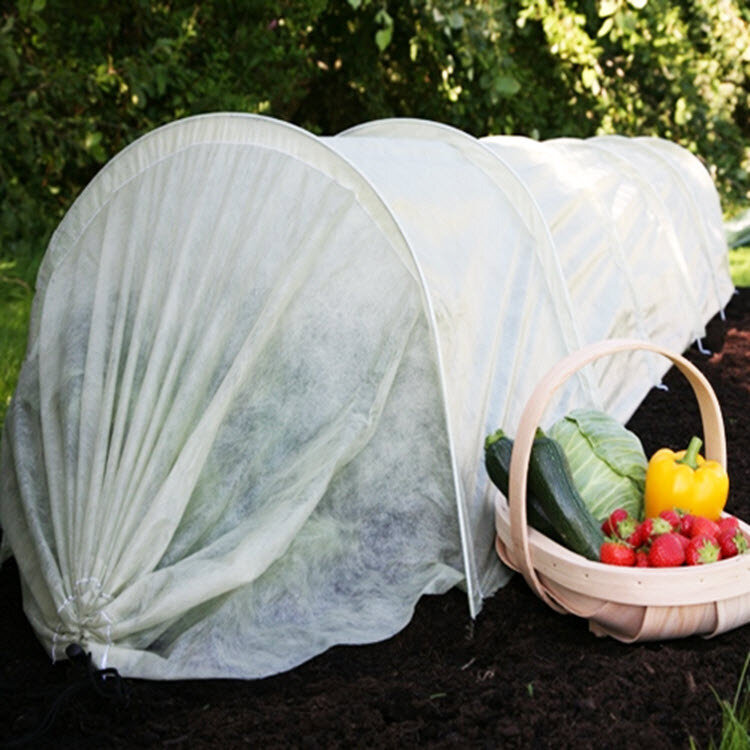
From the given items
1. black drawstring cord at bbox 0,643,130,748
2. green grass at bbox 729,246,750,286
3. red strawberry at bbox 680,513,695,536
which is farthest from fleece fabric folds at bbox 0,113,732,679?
green grass at bbox 729,246,750,286

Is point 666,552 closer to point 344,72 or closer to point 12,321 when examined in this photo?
point 12,321

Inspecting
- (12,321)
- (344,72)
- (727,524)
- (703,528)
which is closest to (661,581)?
(703,528)

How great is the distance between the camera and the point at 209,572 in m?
3.33

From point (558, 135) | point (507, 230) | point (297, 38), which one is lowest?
point (558, 135)

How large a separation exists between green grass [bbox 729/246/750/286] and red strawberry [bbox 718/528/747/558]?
6555mm

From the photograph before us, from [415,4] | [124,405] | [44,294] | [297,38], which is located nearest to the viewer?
[124,405]

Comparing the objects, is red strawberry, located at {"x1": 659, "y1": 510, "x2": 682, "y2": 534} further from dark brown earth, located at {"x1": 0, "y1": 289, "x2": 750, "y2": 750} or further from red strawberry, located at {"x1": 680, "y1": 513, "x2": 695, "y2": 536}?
dark brown earth, located at {"x1": 0, "y1": 289, "x2": 750, "y2": 750}

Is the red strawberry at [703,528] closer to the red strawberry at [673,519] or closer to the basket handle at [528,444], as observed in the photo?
the red strawberry at [673,519]

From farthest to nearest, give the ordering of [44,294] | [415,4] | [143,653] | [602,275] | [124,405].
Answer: [415,4] → [602,275] → [44,294] → [124,405] → [143,653]

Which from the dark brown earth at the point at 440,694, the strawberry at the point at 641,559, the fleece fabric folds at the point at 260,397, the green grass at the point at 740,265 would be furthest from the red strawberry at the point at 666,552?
the green grass at the point at 740,265

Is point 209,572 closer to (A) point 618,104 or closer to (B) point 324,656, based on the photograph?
(B) point 324,656

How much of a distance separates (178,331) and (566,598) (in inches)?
61.1

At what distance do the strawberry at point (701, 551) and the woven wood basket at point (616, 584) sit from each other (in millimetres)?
45

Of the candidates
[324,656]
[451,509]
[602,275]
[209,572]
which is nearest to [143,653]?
[209,572]
